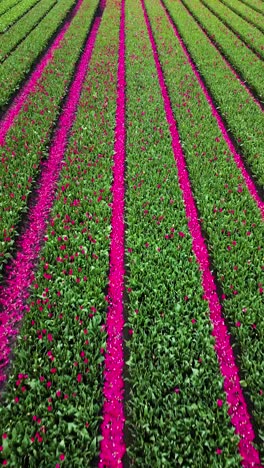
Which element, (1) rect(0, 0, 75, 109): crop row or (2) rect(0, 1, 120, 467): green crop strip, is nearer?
(2) rect(0, 1, 120, 467): green crop strip

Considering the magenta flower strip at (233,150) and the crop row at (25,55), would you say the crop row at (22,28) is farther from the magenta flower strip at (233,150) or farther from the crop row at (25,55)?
the magenta flower strip at (233,150)

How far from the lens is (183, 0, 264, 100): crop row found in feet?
53.7

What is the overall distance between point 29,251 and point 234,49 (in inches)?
674

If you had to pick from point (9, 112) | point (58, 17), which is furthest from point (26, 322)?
point (58, 17)

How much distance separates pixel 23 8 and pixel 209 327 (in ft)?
94.1

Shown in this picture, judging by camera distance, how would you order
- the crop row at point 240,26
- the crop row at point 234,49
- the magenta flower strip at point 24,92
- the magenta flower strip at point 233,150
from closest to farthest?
the magenta flower strip at point 233,150, the magenta flower strip at point 24,92, the crop row at point 234,49, the crop row at point 240,26

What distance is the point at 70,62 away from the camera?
17141 mm

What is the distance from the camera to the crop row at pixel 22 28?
18.8 m

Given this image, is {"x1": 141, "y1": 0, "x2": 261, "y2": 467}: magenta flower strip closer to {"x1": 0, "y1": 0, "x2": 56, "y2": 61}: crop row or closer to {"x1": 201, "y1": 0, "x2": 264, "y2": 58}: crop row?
{"x1": 0, "y1": 0, "x2": 56, "y2": 61}: crop row

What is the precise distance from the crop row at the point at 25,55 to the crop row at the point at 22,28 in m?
0.43

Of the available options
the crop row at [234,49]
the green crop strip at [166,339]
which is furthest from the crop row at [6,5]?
the green crop strip at [166,339]

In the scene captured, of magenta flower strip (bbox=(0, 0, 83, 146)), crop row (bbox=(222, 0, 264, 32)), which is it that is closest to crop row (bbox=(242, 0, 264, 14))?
crop row (bbox=(222, 0, 264, 32))

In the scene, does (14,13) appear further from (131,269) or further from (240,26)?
(131,269)

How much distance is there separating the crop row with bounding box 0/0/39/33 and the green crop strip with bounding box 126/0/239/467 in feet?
59.1
